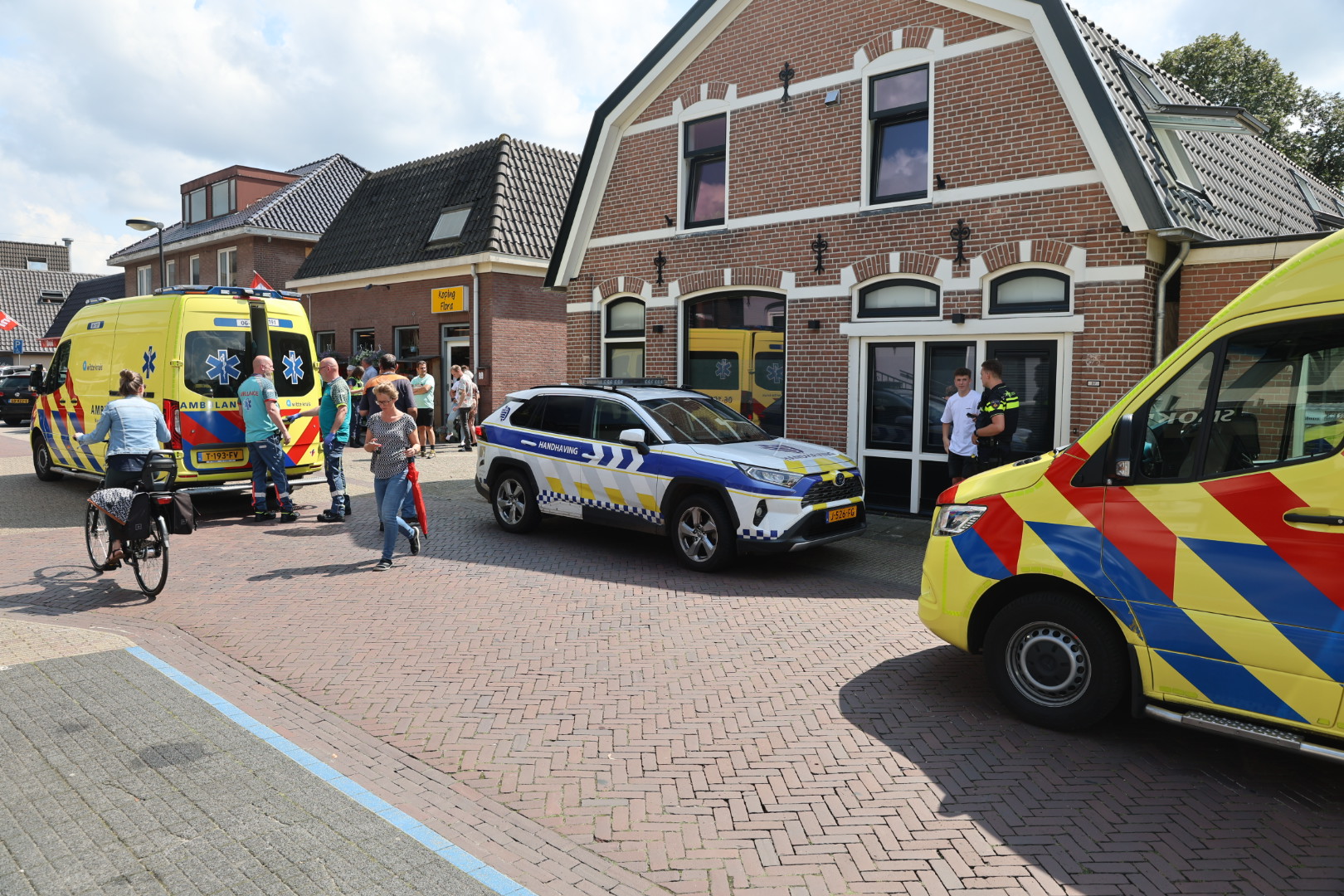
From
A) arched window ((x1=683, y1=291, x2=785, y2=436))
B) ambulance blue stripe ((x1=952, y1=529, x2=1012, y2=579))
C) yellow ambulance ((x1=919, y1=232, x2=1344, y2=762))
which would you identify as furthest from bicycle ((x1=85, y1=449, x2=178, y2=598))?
arched window ((x1=683, y1=291, x2=785, y2=436))

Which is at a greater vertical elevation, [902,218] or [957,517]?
[902,218]

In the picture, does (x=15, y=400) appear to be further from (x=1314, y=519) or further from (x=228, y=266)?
(x=1314, y=519)

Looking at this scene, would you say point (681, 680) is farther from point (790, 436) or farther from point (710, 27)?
point (710, 27)

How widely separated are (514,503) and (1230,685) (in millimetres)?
7433

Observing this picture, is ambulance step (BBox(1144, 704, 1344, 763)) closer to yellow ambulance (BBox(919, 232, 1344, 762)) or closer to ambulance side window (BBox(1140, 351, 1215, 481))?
yellow ambulance (BBox(919, 232, 1344, 762))

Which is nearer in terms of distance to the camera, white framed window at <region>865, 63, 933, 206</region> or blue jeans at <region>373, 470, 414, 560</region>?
blue jeans at <region>373, 470, 414, 560</region>

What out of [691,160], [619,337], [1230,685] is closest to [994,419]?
[1230,685]

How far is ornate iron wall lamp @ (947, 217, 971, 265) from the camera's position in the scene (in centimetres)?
1059

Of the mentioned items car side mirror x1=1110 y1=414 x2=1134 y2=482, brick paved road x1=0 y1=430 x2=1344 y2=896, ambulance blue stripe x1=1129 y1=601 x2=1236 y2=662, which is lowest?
brick paved road x1=0 y1=430 x2=1344 y2=896

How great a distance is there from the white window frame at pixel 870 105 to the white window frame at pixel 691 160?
211cm

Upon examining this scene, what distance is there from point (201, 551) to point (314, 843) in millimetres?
6411

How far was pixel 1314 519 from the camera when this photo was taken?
3770 millimetres

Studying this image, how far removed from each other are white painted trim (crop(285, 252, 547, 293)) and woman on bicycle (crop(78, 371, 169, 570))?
13222mm

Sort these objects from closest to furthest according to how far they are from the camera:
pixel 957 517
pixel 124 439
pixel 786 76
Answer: pixel 957 517 → pixel 124 439 → pixel 786 76
